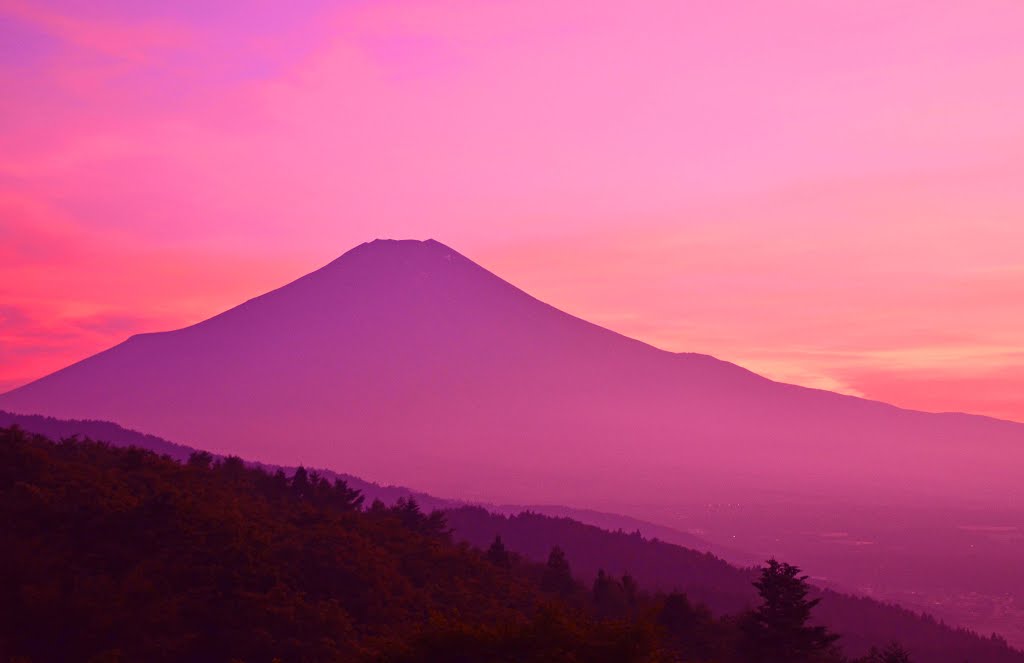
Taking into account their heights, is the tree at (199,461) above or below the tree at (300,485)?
above

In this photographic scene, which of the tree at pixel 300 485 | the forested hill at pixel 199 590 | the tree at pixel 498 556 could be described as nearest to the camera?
the forested hill at pixel 199 590

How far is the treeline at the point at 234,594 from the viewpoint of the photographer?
15.1m

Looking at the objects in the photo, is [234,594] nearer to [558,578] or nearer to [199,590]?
[199,590]

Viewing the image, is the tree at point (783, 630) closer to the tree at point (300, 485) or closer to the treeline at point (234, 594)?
→ the treeline at point (234, 594)

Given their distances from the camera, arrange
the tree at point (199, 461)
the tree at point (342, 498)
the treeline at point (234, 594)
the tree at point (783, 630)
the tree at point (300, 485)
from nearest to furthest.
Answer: the treeline at point (234, 594) → the tree at point (783, 630) → the tree at point (199, 461) → the tree at point (300, 485) → the tree at point (342, 498)

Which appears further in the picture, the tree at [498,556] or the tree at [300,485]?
the tree at [498,556]

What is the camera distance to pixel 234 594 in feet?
72.7

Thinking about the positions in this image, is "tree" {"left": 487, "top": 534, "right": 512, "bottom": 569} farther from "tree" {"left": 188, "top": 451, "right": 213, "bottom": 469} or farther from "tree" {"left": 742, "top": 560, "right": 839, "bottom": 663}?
"tree" {"left": 742, "top": 560, "right": 839, "bottom": 663}

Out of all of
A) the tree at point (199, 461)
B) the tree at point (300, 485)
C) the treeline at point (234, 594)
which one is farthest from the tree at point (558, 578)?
the tree at point (199, 461)

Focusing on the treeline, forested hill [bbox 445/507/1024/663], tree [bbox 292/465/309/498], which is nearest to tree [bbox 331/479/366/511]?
tree [bbox 292/465/309/498]

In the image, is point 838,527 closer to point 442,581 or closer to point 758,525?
point 758,525

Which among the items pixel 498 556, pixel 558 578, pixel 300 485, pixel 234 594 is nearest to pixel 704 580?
pixel 558 578

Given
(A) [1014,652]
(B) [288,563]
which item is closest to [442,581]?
(B) [288,563]

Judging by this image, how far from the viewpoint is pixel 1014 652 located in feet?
269
